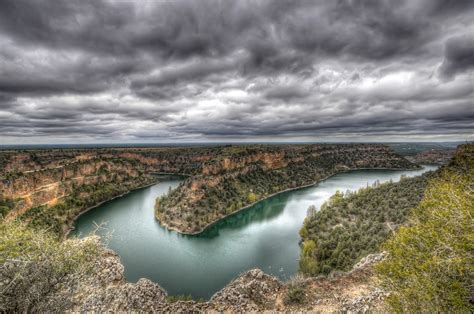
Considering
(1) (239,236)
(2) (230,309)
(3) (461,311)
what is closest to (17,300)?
(2) (230,309)

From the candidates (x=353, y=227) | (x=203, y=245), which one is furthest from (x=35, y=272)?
(x=203, y=245)

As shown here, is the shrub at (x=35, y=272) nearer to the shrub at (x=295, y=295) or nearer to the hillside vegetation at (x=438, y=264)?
the shrub at (x=295, y=295)

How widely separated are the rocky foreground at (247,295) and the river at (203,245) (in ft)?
21.7

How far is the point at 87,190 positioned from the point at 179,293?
6203cm

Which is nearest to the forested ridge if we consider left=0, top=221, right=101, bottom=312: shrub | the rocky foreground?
the rocky foreground

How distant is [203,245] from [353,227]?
88.4 ft

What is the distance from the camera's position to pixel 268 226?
52750 millimetres

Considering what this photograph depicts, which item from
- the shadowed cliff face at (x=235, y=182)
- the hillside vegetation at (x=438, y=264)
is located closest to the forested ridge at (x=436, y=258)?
the hillside vegetation at (x=438, y=264)

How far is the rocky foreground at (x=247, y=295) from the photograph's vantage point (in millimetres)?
10812

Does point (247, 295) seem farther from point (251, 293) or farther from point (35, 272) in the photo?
point (35, 272)

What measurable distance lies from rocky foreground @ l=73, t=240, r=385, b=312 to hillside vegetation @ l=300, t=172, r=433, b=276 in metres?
11.8

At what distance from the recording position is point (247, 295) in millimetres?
12430

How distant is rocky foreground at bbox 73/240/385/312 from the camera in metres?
10.8

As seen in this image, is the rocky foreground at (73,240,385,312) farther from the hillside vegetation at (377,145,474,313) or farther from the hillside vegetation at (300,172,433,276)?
the hillside vegetation at (300,172,433,276)
